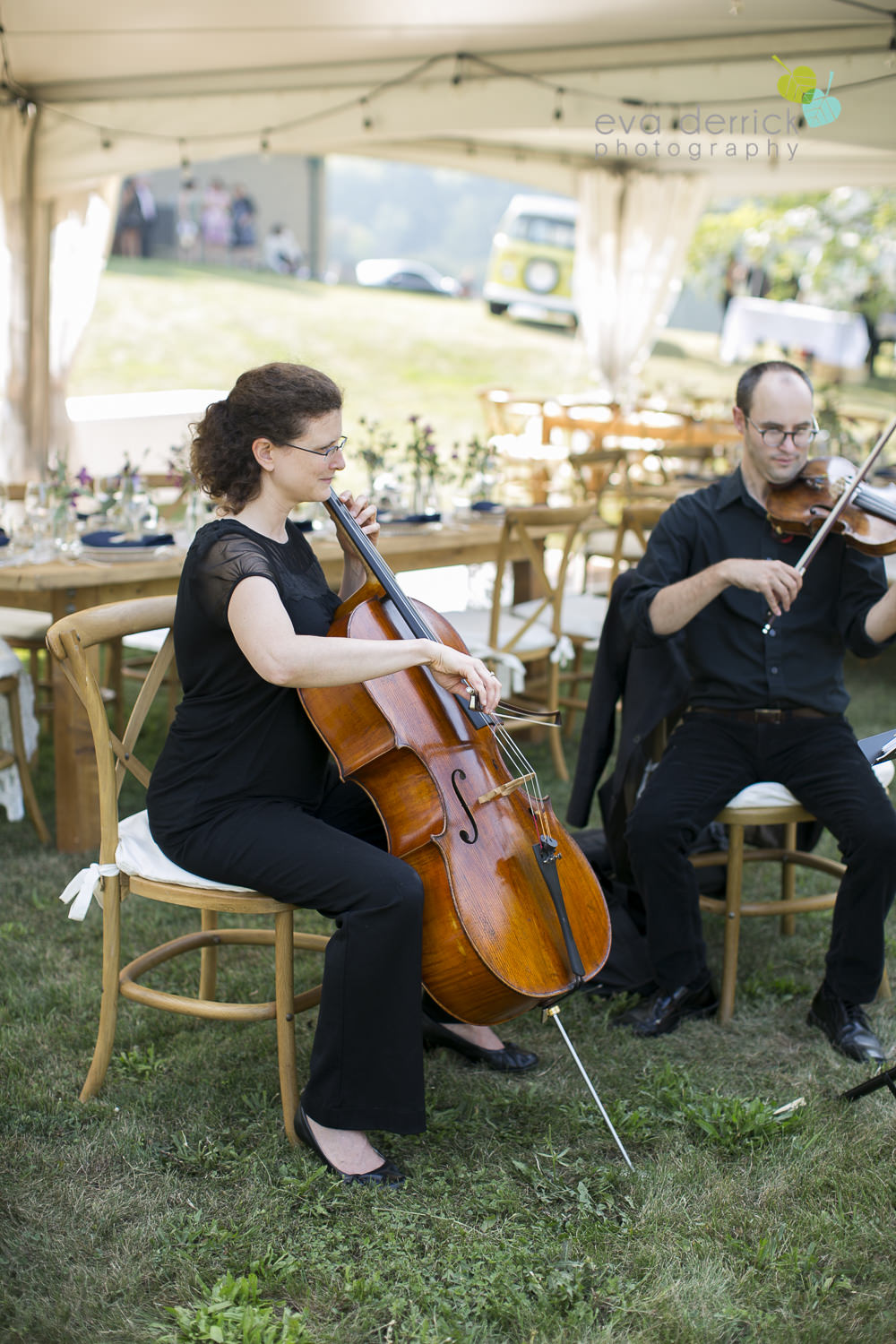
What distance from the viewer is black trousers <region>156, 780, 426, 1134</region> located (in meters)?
2.04

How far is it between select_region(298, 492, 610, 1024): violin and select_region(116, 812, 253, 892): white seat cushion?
1.08 feet

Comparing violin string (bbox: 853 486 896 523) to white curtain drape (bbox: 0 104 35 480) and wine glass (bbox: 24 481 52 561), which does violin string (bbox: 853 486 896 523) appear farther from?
white curtain drape (bbox: 0 104 35 480)

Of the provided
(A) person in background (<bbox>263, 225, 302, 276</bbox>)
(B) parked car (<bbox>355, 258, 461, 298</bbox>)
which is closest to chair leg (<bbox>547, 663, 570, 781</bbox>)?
(A) person in background (<bbox>263, 225, 302, 276</bbox>)

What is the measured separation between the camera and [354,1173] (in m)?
2.10

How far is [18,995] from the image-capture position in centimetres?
271

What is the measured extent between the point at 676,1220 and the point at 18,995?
1503 mm

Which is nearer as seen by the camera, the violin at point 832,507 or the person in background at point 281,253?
the violin at point 832,507

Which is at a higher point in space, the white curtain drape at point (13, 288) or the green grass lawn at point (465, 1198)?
the white curtain drape at point (13, 288)

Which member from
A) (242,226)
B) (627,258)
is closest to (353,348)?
(242,226)

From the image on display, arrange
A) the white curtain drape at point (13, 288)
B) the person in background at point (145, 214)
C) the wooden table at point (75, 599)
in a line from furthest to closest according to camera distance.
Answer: the person in background at point (145, 214) → the white curtain drape at point (13, 288) → the wooden table at point (75, 599)

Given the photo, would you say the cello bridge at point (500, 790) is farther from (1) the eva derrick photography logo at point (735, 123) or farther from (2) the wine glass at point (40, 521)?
(1) the eva derrick photography logo at point (735, 123)

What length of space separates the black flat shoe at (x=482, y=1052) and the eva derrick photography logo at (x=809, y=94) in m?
4.60

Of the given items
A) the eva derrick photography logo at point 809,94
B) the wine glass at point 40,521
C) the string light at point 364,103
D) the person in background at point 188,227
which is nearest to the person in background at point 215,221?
the person in background at point 188,227

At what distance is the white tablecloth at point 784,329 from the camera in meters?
16.3
